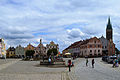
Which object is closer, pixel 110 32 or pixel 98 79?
pixel 98 79

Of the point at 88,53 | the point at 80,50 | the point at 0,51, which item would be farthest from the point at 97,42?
the point at 0,51

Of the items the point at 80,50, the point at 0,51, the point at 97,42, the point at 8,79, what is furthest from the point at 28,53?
the point at 8,79

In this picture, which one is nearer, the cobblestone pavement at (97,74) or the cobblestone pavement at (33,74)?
the cobblestone pavement at (97,74)

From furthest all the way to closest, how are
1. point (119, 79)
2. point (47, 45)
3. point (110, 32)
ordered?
point (110, 32) → point (47, 45) → point (119, 79)

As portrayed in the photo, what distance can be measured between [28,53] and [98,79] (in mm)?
104062

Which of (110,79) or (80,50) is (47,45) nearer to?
(80,50)

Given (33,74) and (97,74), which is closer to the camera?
(97,74)

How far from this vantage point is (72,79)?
52.4 ft

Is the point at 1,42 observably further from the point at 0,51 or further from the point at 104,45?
A: the point at 104,45

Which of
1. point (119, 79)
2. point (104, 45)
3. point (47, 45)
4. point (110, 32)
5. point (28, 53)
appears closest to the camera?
point (119, 79)

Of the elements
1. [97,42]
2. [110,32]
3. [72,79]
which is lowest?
[72,79]

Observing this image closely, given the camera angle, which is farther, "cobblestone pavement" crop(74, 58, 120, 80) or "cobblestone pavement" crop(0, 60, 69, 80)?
"cobblestone pavement" crop(0, 60, 69, 80)

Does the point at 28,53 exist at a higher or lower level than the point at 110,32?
lower

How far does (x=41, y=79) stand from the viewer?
15703 millimetres
